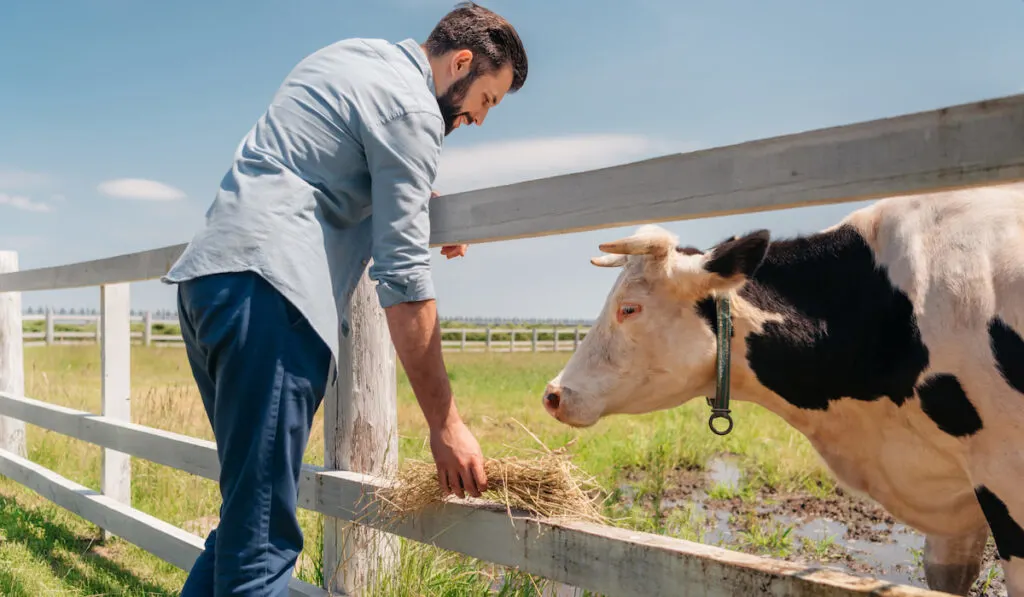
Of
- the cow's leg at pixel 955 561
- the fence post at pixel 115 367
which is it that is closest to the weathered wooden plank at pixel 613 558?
the cow's leg at pixel 955 561

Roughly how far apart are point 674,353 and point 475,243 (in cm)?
113

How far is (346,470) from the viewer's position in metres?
3.08

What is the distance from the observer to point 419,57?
7.91ft

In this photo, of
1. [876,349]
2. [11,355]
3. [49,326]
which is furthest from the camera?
[49,326]

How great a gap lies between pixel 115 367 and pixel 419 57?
3956 millimetres

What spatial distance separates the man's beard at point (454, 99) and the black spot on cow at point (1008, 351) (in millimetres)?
1861

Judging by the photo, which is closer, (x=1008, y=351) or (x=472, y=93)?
(x=472, y=93)

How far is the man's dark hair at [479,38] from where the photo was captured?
2414mm

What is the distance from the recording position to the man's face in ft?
8.06

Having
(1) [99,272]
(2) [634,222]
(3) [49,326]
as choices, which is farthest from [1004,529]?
(3) [49,326]

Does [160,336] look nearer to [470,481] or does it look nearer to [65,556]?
[65,556]

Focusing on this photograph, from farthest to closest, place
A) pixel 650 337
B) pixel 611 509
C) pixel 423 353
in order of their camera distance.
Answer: pixel 611 509 < pixel 650 337 < pixel 423 353

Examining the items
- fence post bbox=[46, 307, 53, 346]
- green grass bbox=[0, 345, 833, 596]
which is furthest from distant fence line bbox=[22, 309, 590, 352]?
green grass bbox=[0, 345, 833, 596]

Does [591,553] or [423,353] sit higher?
[423,353]
